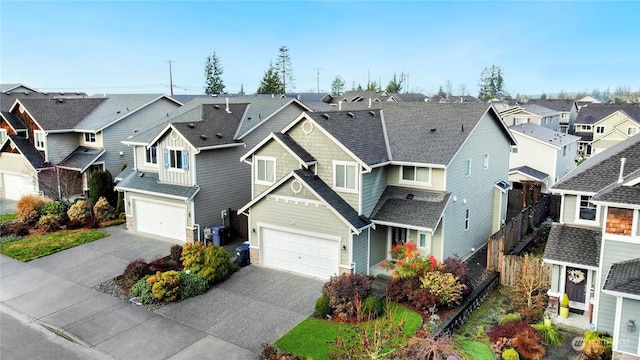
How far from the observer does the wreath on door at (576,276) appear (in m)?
16.0

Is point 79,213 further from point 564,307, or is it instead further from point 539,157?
point 539,157

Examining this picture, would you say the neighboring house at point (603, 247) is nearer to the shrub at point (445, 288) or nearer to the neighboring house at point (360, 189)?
the shrub at point (445, 288)

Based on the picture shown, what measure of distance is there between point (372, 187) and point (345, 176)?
1328mm

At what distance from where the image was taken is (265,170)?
21.8 meters

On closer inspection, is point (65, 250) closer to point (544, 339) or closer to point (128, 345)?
point (128, 345)

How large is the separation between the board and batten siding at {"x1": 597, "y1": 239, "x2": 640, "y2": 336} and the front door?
1320 millimetres

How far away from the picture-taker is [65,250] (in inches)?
942

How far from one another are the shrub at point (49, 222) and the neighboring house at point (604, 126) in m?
56.1

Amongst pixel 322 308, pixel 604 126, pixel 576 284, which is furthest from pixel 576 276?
pixel 604 126

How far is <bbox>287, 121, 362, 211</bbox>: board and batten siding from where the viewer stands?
19.8 meters

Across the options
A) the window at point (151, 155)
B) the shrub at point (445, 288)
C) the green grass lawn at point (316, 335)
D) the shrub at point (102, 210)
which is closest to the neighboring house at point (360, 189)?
the shrub at point (445, 288)

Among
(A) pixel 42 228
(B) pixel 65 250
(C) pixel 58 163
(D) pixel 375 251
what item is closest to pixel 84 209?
(A) pixel 42 228

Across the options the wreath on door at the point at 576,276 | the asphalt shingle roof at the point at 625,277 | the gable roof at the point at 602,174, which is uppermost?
the gable roof at the point at 602,174

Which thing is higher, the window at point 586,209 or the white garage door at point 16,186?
the window at point 586,209
